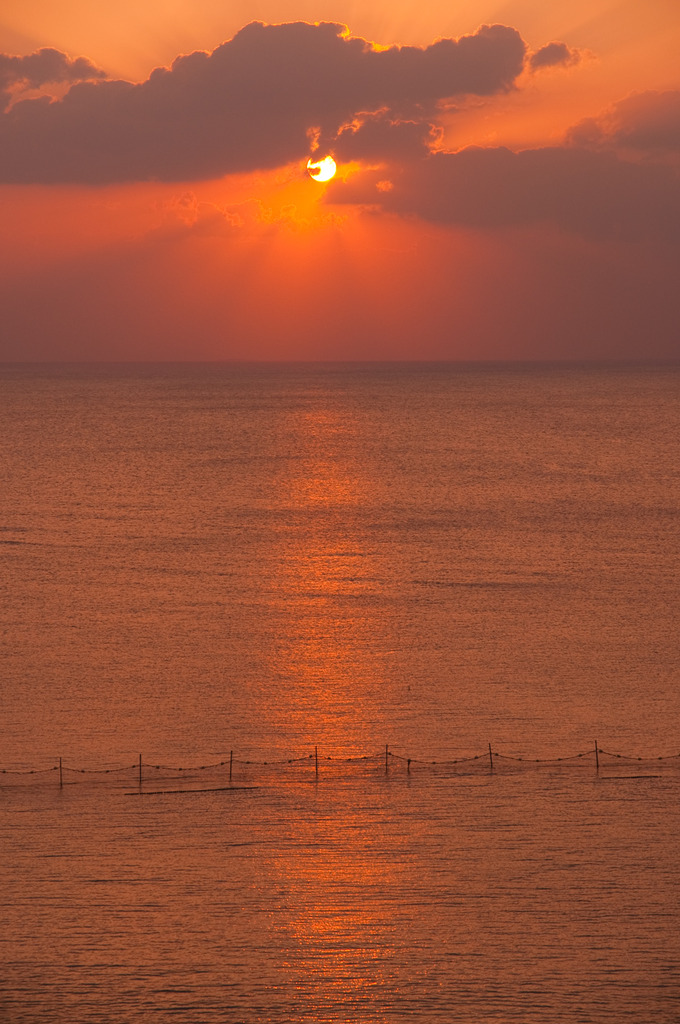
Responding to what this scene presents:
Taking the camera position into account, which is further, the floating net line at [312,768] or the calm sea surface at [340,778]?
the floating net line at [312,768]

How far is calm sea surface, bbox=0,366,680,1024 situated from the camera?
106 ft

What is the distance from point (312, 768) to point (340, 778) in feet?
4.57

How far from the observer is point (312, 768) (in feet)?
149

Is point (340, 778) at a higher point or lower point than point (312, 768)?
lower

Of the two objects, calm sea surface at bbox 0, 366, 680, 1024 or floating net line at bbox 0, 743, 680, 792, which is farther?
floating net line at bbox 0, 743, 680, 792

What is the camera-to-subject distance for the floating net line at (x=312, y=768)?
44.4 m

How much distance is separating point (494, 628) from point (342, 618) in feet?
28.0

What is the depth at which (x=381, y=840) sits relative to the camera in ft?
130

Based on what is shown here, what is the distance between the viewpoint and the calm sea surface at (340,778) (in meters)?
32.2

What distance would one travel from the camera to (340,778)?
4462 centimetres

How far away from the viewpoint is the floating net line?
44.4 metres

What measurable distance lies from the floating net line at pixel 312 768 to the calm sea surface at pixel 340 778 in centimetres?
13

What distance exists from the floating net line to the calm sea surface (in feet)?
0.42

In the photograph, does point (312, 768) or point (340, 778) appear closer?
point (340, 778)
